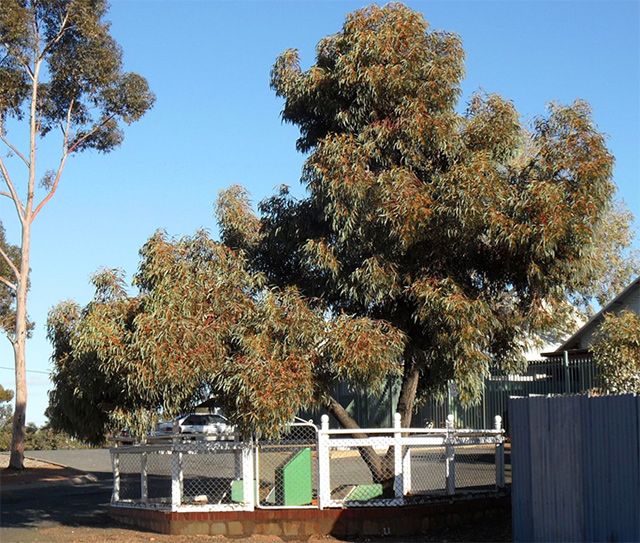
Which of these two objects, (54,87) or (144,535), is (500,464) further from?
(54,87)

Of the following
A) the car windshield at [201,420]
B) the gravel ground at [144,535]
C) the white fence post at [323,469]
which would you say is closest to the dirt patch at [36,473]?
the car windshield at [201,420]

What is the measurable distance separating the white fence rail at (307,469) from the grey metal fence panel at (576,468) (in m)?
2.19

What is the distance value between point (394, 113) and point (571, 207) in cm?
314

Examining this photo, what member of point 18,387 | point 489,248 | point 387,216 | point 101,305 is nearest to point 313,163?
point 387,216

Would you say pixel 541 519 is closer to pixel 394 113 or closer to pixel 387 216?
pixel 387 216

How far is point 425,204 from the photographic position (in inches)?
471

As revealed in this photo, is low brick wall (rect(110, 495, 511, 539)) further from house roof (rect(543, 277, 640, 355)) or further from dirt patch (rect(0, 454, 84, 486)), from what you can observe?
house roof (rect(543, 277, 640, 355))

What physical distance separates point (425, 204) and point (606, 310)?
1606 centimetres

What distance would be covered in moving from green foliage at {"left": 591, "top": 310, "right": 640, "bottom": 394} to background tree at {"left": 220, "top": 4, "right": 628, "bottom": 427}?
289 cm

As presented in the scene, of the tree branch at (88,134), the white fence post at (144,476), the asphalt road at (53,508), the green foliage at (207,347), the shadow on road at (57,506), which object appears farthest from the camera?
the tree branch at (88,134)

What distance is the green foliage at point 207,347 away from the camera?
11289 millimetres

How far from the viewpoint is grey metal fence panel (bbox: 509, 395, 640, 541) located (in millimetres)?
8891

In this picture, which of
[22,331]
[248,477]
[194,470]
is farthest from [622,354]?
[22,331]

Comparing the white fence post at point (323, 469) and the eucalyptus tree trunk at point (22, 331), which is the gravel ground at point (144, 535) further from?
the eucalyptus tree trunk at point (22, 331)
